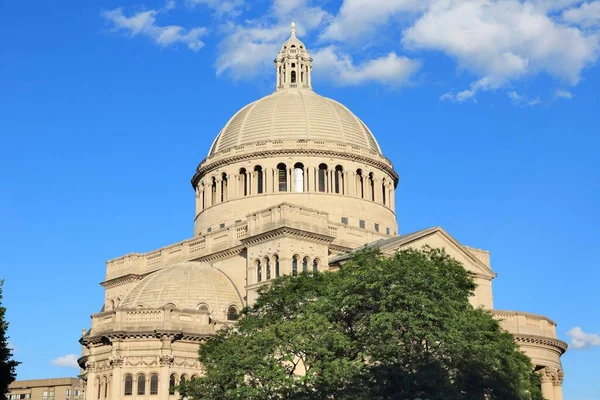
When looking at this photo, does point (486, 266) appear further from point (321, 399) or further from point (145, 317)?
point (321, 399)

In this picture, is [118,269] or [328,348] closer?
[328,348]

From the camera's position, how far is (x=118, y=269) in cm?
9594

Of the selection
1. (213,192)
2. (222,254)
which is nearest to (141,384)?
(222,254)

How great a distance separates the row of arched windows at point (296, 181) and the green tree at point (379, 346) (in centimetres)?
3617

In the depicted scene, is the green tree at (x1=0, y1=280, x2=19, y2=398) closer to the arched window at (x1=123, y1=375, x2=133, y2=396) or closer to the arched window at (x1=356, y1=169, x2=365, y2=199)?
the arched window at (x1=123, y1=375, x2=133, y2=396)

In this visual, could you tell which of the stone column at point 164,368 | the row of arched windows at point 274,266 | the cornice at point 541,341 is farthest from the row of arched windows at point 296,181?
the stone column at point 164,368

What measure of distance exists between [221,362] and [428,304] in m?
13.1

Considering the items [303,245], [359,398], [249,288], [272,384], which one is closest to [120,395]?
[249,288]

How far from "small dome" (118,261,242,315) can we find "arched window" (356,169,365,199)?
1985 centimetres

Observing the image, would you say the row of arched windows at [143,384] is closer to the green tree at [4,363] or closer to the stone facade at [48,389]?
the green tree at [4,363]

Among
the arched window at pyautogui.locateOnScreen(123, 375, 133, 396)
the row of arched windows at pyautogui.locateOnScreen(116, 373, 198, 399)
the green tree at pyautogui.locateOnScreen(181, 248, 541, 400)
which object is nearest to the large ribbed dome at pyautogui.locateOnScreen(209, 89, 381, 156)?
the row of arched windows at pyautogui.locateOnScreen(116, 373, 198, 399)

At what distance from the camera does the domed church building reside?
76188 millimetres

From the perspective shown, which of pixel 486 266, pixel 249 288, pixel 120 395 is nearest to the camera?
pixel 120 395

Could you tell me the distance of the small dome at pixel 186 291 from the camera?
262 feet
